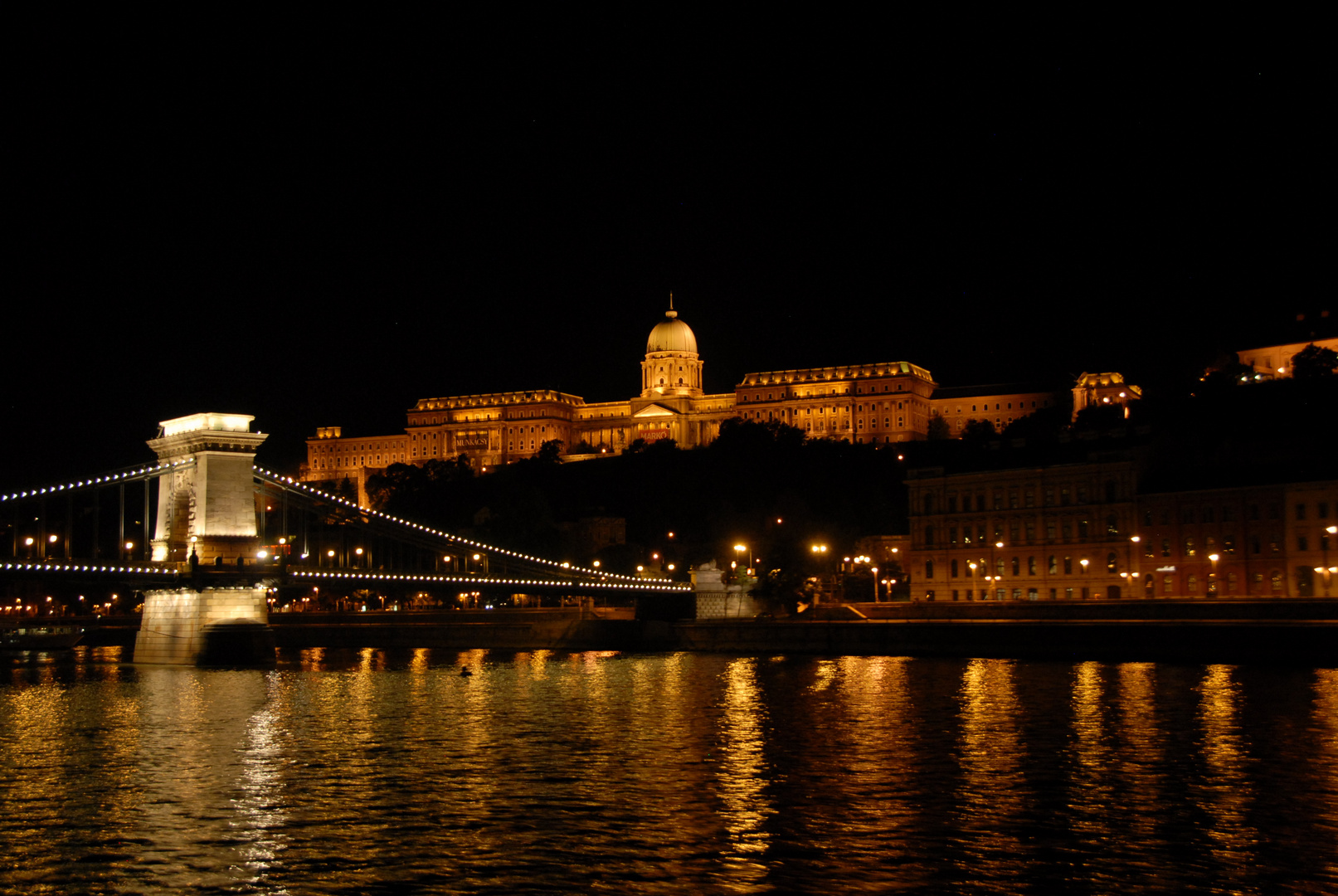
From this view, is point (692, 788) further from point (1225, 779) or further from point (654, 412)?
point (654, 412)

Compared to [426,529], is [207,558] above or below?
below

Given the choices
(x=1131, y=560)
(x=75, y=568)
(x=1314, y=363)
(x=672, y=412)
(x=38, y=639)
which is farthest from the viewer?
(x=672, y=412)

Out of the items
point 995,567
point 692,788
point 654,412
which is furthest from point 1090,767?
point 654,412

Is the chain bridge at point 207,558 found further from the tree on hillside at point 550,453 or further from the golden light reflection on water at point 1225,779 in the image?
the tree on hillside at point 550,453

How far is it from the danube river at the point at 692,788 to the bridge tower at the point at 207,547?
8527 mm

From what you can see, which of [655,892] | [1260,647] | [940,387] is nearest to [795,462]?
[940,387]

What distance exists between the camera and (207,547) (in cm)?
4647

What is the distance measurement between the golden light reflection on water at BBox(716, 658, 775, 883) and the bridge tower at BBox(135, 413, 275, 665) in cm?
1779

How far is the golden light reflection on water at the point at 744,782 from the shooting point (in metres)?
15.8

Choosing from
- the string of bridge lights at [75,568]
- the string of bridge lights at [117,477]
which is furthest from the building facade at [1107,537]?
the string of bridge lights at [75,568]

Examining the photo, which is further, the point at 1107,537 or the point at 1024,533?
the point at 1024,533

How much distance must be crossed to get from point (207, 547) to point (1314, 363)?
2939 inches

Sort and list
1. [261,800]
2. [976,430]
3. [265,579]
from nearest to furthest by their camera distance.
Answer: [261,800], [265,579], [976,430]

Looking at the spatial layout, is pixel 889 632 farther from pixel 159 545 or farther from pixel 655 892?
pixel 655 892
